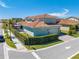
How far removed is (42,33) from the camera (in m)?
35.7

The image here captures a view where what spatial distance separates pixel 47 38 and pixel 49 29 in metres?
7.46

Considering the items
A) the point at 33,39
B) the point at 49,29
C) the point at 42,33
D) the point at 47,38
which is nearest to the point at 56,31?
the point at 49,29

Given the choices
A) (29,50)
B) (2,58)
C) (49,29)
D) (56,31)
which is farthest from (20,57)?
(56,31)

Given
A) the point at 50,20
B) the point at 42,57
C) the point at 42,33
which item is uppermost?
the point at 50,20

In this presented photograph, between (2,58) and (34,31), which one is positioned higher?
(34,31)

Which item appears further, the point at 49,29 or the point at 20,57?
the point at 49,29

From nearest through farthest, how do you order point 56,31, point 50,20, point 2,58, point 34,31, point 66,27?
point 2,58
point 34,31
point 56,31
point 50,20
point 66,27

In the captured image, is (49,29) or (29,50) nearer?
(29,50)

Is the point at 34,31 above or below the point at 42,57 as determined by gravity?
above

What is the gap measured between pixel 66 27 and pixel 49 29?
16.9 m

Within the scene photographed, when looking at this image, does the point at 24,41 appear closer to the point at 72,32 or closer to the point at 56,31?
the point at 56,31

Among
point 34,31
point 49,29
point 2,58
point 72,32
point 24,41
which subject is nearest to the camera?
point 2,58

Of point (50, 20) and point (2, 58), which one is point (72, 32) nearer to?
point (50, 20)

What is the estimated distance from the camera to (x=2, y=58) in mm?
19125
